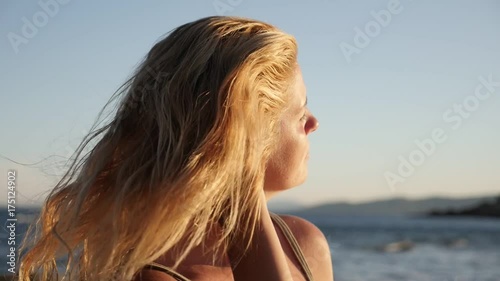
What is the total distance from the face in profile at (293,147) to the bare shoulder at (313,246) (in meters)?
0.26

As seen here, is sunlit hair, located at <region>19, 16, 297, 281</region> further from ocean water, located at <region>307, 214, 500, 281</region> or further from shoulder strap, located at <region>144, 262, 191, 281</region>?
ocean water, located at <region>307, 214, 500, 281</region>

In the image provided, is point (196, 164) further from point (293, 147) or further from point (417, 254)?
point (417, 254)

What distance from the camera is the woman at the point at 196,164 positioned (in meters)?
1.86

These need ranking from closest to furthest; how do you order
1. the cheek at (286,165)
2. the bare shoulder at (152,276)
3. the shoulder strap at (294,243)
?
the bare shoulder at (152,276) → the cheek at (286,165) → the shoulder strap at (294,243)

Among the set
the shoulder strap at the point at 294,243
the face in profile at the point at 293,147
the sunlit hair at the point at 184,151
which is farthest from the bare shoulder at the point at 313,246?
the sunlit hair at the point at 184,151

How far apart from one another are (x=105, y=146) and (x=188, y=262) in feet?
1.34

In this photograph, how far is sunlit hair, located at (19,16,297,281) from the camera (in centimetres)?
187

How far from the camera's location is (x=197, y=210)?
Result: 186cm

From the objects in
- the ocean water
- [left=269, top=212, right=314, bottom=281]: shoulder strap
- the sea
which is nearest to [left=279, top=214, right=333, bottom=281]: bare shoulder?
[left=269, top=212, right=314, bottom=281]: shoulder strap

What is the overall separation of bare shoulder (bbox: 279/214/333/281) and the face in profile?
0.26m

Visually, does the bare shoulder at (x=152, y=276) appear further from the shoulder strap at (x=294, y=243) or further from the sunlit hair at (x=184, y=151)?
the shoulder strap at (x=294, y=243)

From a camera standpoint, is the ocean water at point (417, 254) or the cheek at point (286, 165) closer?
the cheek at point (286, 165)

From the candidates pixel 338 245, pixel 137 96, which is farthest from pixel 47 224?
pixel 338 245

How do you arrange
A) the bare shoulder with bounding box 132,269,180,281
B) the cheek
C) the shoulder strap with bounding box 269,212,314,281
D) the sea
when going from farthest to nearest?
1. the sea
2. the shoulder strap with bounding box 269,212,314,281
3. the cheek
4. the bare shoulder with bounding box 132,269,180,281
